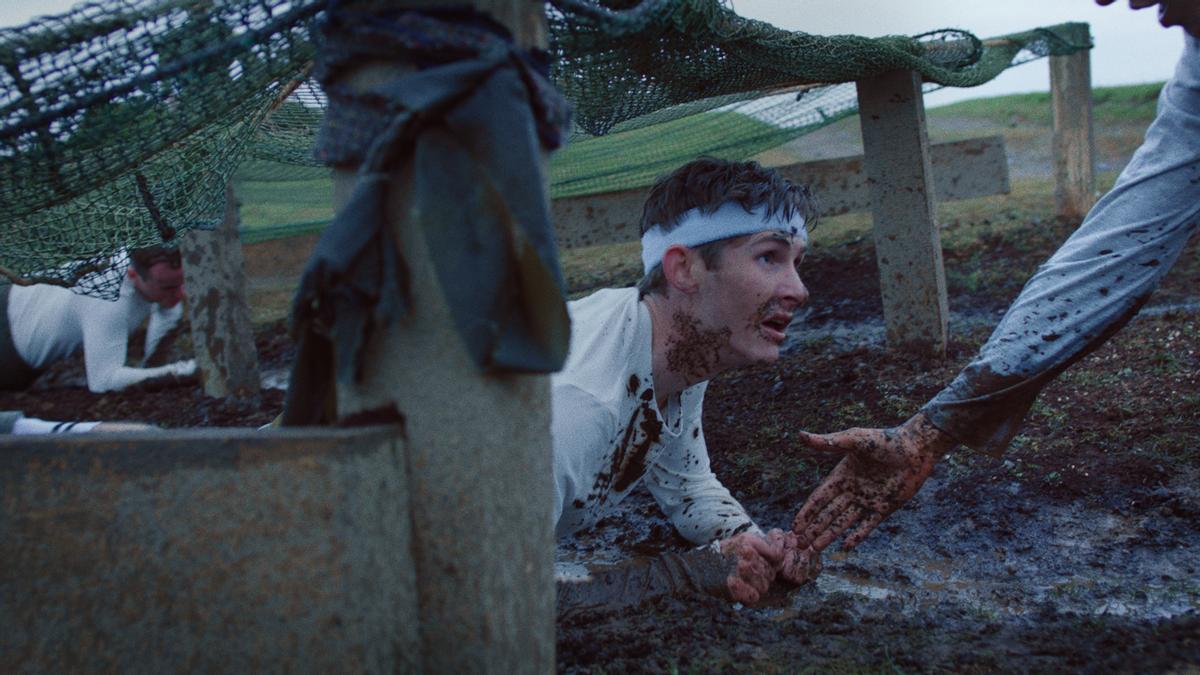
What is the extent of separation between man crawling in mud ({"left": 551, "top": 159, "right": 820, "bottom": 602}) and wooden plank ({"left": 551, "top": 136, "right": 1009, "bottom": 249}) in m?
3.55

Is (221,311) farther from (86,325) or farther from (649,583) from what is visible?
(649,583)

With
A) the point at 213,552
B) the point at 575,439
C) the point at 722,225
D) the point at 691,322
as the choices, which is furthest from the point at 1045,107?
the point at 213,552

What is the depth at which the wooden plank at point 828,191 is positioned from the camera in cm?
654

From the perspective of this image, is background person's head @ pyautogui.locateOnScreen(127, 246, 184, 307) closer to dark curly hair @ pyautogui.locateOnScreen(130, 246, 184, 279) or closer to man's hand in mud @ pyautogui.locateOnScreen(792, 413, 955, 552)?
dark curly hair @ pyautogui.locateOnScreen(130, 246, 184, 279)

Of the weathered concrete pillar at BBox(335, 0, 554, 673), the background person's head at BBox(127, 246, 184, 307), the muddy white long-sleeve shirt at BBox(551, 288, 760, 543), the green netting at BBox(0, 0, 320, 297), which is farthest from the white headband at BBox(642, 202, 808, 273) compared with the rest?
the background person's head at BBox(127, 246, 184, 307)

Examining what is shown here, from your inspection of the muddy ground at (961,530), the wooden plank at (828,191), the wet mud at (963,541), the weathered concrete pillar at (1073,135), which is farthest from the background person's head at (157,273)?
the weathered concrete pillar at (1073,135)

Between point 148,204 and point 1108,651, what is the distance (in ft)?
8.98

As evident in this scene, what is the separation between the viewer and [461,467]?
1.48m

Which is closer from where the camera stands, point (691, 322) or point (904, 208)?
point (691, 322)

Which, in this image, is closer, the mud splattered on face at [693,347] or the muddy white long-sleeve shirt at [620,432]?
the muddy white long-sleeve shirt at [620,432]

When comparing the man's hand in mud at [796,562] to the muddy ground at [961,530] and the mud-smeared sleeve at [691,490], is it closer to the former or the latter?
the muddy ground at [961,530]

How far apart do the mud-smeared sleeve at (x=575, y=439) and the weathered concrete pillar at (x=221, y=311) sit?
3.59 metres

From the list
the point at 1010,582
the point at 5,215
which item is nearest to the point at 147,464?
the point at 5,215

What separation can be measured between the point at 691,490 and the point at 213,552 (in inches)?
77.5
